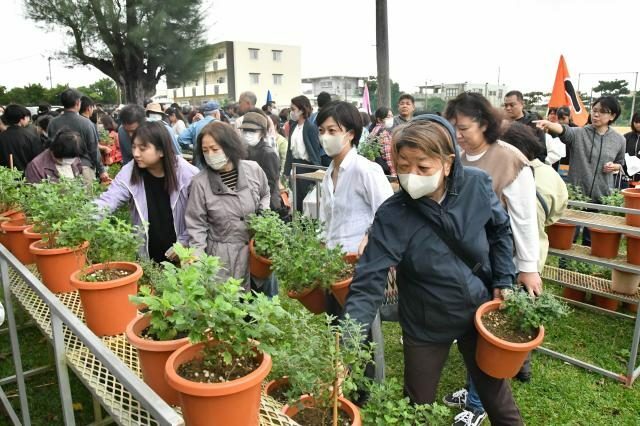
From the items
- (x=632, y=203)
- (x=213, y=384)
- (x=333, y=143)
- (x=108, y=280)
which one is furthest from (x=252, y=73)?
(x=213, y=384)

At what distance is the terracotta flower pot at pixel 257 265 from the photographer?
9.07ft

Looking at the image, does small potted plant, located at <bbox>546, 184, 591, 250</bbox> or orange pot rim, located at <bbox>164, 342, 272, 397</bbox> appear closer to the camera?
orange pot rim, located at <bbox>164, 342, 272, 397</bbox>

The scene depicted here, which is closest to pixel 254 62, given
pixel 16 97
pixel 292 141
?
pixel 16 97

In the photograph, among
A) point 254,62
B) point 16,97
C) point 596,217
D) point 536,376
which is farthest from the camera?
point 254,62

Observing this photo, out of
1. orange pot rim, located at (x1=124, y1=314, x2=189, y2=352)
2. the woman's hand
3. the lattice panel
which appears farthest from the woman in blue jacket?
orange pot rim, located at (x1=124, y1=314, x2=189, y2=352)

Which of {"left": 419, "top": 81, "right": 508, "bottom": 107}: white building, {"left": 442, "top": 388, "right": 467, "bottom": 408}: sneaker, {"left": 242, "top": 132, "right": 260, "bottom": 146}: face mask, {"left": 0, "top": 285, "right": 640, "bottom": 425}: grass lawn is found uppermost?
{"left": 419, "top": 81, "right": 508, "bottom": 107}: white building

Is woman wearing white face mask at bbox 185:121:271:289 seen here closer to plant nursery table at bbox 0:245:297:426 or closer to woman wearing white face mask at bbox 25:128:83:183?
plant nursery table at bbox 0:245:297:426

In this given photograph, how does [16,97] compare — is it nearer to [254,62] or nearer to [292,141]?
[254,62]

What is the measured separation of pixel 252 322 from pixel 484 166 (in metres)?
1.82

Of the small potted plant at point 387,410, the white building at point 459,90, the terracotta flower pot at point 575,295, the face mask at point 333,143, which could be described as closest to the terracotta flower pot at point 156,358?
the small potted plant at point 387,410

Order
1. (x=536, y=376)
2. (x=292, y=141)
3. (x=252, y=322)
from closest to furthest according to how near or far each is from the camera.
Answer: (x=252, y=322) < (x=536, y=376) < (x=292, y=141)

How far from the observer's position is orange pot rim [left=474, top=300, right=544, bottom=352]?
6.16 feet

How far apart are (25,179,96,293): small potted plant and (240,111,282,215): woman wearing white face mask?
175 cm

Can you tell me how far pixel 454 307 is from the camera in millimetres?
2021
